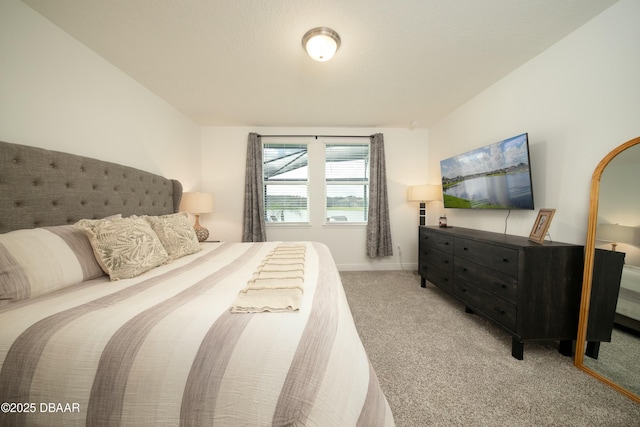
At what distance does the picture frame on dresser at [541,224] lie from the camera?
158 cm

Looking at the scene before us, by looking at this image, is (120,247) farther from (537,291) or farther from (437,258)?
(437,258)

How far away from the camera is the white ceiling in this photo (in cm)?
137

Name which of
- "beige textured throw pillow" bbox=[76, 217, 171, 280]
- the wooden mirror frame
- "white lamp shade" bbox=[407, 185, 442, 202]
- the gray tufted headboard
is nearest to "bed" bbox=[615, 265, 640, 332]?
the wooden mirror frame

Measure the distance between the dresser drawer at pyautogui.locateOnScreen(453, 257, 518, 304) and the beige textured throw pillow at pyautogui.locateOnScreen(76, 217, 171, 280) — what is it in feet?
8.40

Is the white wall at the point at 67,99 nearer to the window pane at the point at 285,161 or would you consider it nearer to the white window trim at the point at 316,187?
the window pane at the point at 285,161

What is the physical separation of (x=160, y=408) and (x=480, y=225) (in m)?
3.08

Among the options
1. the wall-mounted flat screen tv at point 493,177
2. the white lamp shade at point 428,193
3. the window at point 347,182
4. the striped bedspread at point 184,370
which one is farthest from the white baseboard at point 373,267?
the striped bedspread at point 184,370

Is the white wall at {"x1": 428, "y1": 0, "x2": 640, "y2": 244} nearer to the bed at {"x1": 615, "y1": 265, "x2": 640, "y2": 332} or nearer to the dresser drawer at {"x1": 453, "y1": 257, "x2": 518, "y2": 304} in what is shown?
the bed at {"x1": 615, "y1": 265, "x2": 640, "y2": 332}

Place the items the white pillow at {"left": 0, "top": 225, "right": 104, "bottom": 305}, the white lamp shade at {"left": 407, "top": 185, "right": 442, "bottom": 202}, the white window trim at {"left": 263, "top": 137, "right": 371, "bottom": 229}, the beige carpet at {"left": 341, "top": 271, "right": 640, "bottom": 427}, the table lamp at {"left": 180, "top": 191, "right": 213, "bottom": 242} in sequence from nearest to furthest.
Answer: the white pillow at {"left": 0, "top": 225, "right": 104, "bottom": 305}, the beige carpet at {"left": 341, "top": 271, "right": 640, "bottom": 427}, the table lamp at {"left": 180, "top": 191, "right": 213, "bottom": 242}, the white lamp shade at {"left": 407, "top": 185, "right": 442, "bottom": 202}, the white window trim at {"left": 263, "top": 137, "right": 371, "bottom": 229}

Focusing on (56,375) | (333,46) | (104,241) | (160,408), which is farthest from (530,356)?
(104,241)

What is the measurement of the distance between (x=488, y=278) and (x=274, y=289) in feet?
5.98

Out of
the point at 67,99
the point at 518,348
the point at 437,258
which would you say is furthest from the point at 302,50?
the point at 518,348

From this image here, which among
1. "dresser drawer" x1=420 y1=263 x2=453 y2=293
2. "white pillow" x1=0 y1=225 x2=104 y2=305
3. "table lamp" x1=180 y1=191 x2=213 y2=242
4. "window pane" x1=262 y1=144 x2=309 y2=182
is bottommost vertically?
"dresser drawer" x1=420 y1=263 x2=453 y2=293

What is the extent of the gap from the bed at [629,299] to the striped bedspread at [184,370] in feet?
5.67
